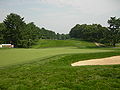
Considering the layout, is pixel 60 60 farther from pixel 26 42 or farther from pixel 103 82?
pixel 26 42

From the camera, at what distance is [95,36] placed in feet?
271

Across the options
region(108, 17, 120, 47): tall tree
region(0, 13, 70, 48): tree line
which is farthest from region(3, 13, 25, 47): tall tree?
region(108, 17, 120, 47): tall tree

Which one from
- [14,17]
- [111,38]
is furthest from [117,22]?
[14,17]

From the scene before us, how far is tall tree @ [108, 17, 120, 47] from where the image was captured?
5736 centimetres

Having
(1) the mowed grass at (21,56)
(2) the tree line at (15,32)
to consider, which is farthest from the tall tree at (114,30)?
(1) the mowed grass at (21,56)

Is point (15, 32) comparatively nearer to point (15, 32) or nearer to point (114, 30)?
point (15, 32)

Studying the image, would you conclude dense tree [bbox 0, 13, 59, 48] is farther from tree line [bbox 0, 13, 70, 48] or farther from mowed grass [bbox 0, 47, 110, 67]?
mowed grass [bbox 0, 47, 110, 67]

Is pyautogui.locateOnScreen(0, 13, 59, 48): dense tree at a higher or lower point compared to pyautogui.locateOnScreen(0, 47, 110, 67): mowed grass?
higher

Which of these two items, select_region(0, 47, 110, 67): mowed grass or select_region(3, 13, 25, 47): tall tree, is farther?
select_region(3, 13, 25, 47): tall tree

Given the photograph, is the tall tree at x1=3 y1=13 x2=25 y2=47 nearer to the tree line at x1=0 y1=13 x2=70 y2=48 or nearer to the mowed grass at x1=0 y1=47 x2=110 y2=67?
the tree line at x1=0 y1=13 x2=70 y2=48

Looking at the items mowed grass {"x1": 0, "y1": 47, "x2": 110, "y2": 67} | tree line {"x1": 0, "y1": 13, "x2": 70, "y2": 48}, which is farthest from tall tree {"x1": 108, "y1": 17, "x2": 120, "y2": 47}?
mowed grass {"x1": 0, "y1": 47, "x2": 110, "y2": 67}

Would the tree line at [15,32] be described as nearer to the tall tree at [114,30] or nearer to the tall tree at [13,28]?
the tall tree at [13,28]

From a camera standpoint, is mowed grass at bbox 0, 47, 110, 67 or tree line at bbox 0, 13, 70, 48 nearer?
mowed grass at bbox 0, 47, 110, 67

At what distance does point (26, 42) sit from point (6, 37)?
39.3 feet
